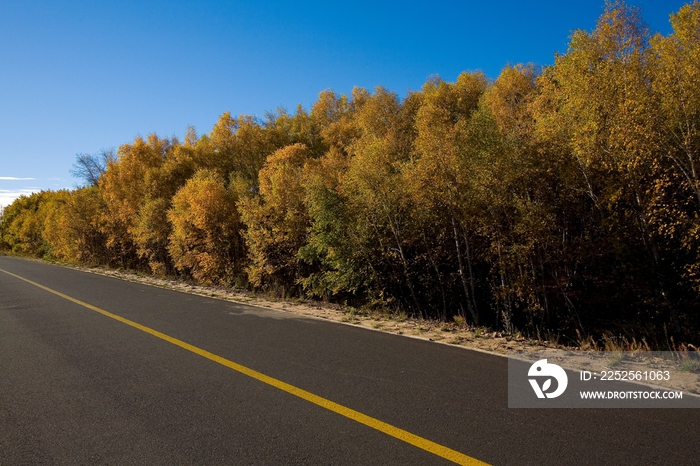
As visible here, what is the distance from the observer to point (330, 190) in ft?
48.1

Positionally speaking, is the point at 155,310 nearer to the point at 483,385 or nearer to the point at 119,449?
the point at 119,449

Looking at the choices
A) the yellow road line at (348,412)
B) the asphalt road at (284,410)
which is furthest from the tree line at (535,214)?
the yellow road line at (348,412)

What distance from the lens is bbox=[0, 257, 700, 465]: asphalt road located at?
3.28 m

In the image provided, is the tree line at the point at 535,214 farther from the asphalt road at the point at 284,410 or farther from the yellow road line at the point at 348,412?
the yellow road line at the point at 348,412

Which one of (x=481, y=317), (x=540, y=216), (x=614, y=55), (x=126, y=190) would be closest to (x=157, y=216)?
(x=126, y=190)

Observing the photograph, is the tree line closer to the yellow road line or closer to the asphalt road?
the asphalt road

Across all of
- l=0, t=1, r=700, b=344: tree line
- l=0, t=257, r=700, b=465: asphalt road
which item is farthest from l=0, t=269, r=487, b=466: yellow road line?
l=0, t=1, r=700, b=344: tree line

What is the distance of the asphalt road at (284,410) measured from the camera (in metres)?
3.28

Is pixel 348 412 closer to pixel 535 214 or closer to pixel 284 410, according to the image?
pixel 284 410

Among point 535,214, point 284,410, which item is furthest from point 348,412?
point 535,214

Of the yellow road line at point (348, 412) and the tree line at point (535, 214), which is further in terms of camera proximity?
the tree line at point (535, 214)

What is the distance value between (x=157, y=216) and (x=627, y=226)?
25.2 meters

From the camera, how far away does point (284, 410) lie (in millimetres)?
4117

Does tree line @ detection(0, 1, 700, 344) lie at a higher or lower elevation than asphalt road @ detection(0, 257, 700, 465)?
higher
